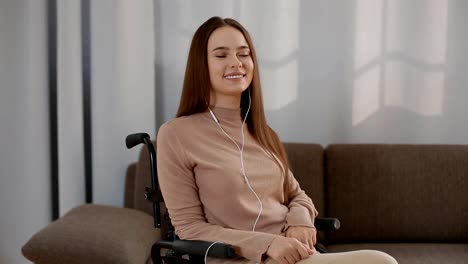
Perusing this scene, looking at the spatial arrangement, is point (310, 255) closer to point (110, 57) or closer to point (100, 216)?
point (100, 216)

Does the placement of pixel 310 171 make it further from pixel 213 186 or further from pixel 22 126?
pixel 22 126

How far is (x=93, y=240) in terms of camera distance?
1970mm

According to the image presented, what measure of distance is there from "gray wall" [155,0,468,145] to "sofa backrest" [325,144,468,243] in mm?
270

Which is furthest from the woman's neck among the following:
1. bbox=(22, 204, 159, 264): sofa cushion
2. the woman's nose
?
bbox=(22, 204, 159, 264): sofa cushion

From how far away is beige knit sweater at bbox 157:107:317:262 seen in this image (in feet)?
5.51

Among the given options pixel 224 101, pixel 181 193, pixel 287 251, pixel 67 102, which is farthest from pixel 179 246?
pixel 67 102

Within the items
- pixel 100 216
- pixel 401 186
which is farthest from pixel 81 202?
pixel 401 186

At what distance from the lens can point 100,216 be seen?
2199mm

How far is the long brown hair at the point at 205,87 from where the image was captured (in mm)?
1771

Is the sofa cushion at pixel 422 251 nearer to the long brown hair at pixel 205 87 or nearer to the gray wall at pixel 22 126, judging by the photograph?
the long brown hair at pixel 205 87

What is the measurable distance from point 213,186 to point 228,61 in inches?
14.4

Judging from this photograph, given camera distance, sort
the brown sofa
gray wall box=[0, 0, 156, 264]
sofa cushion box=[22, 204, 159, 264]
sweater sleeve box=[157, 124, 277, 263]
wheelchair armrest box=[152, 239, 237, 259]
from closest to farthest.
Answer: wheelchair armrest box=[152, 239, 237, 259] < sweater sleeve box=[157, 124, 277, 263] < sofa cushion box=[22, 204, 159, 264] < the brown sofa < gray wall box=[0, 0, 156, 264]

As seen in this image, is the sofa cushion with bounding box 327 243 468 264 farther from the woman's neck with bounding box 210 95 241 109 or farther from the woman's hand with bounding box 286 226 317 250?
the woman's neck with bounding box 210 95 241 109

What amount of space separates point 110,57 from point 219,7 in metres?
0.52
